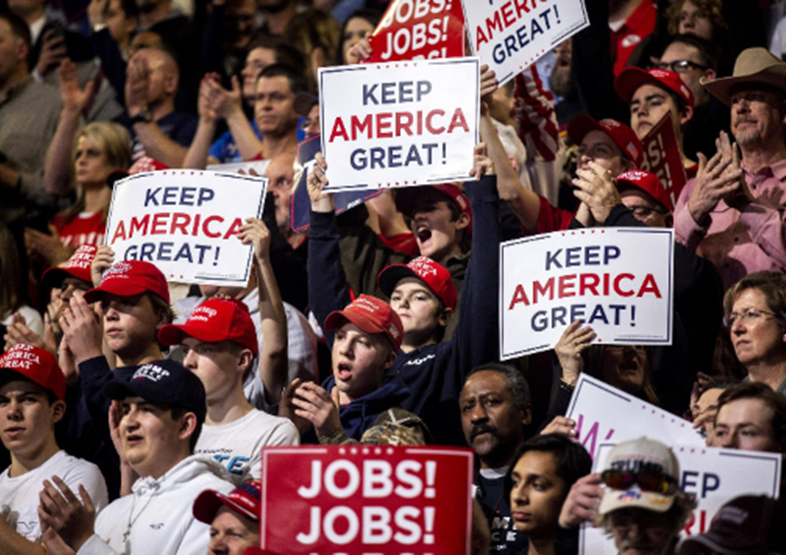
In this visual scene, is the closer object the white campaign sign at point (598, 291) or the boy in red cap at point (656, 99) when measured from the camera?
the white campaign sign at point (598, 291)

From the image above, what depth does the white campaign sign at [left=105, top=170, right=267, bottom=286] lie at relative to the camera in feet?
22.8

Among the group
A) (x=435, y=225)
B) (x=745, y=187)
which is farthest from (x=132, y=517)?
(x=745, y=187)

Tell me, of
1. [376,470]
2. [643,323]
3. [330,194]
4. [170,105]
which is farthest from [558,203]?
[376,470]

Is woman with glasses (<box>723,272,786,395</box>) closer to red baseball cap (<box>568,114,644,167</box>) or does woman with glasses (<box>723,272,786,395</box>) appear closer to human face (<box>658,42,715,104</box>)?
red baseball cap (<box>568,114,644,167</box>)

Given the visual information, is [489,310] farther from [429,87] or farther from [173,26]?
[173,26]

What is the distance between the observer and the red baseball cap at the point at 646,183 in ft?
21.9

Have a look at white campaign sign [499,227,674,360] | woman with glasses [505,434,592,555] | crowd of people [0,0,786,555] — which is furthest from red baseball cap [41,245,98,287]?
woman with glasses [505,434,592,555]

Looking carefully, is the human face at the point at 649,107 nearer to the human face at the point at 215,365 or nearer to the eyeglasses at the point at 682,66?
the eyeglasses at the point at 682,66

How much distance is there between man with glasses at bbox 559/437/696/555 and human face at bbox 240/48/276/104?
19.2 ft

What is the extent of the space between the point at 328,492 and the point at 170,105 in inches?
247

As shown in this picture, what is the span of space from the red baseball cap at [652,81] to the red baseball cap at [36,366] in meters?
3.55

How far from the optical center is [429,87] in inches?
267

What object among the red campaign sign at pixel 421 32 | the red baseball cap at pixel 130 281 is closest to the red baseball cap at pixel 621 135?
the red campaign sign at pixel 421 32

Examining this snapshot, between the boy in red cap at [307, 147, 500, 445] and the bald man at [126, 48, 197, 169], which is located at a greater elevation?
the bald man at [126, 48, 197, 169]
